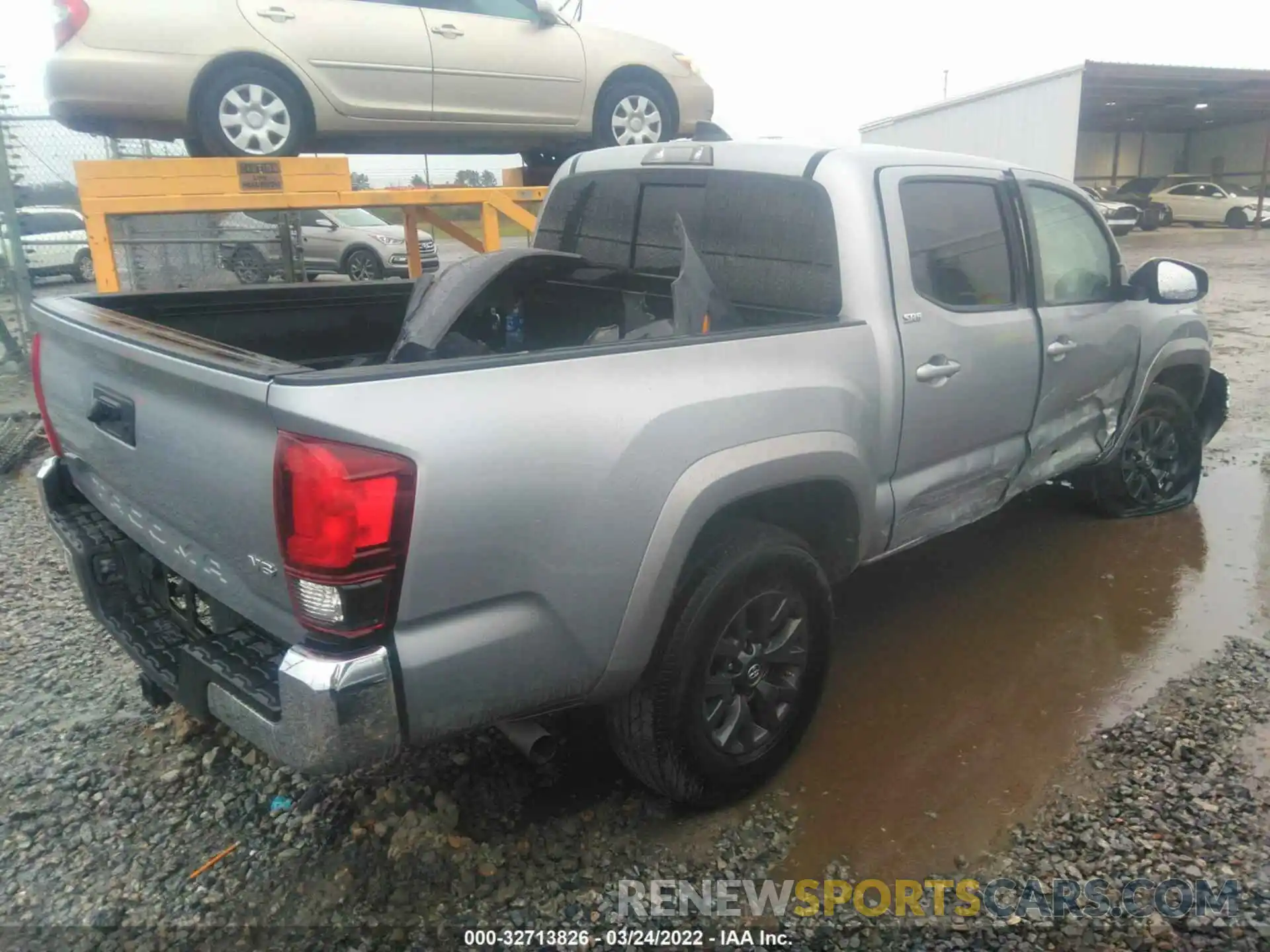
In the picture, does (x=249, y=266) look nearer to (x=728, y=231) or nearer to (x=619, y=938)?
(x=728, y=231)

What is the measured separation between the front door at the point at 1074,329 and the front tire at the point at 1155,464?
449 mm

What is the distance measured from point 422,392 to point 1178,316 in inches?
162

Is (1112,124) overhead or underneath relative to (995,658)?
overhead

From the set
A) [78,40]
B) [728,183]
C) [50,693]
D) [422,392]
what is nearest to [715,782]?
[422,392]

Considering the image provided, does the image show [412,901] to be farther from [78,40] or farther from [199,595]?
→ [78,40]

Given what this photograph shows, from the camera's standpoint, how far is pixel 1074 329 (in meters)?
3.81

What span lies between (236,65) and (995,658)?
17.0ft

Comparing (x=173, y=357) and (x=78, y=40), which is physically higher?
(x=78, y=40)

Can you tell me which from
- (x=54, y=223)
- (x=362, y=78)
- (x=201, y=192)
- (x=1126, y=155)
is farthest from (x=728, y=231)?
(x=1126, y=155)

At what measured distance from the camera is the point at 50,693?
3.37 m

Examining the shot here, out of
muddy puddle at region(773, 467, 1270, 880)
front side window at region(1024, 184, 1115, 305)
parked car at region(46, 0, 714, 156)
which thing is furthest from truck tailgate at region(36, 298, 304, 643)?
parked car at region(46, 0, 714, 156)

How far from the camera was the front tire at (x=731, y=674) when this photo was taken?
2.44m

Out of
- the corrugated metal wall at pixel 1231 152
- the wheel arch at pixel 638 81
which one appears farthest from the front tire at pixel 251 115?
the corrugated metal wall at pixel 1231 152

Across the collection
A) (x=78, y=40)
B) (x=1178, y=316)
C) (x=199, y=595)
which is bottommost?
(x=199, y=595)
